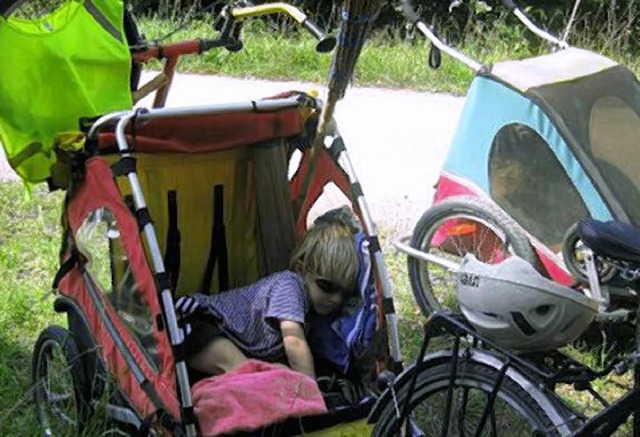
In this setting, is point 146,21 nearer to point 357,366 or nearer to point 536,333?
point 357,366

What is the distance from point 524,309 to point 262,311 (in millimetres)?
1163

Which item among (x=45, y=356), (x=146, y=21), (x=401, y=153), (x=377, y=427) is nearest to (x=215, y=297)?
(x=45, y=356)

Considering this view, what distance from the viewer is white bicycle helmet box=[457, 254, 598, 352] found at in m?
2.39

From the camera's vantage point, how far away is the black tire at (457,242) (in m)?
3.96

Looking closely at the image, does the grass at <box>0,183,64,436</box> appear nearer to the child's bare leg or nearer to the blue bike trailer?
the child's bare leg

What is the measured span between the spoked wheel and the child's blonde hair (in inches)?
29.9

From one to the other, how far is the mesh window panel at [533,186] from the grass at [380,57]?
4.01 meters

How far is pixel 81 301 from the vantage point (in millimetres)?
3270

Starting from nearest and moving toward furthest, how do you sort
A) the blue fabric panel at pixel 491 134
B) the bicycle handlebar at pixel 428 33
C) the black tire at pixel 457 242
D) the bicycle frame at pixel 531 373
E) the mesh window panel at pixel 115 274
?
the bicycle frame at pixel 531 373 < the mesh window panel at pixel 115 274 < the blue fabric panel at pixel 491 134 < the black tire at pixel 457 242 < the bicycle handlebar at pixel 428 33

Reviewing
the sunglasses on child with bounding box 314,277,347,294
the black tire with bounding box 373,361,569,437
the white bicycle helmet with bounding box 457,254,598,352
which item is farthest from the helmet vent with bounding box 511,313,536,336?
the sunglasses on child with bounding box 314,277,347,294

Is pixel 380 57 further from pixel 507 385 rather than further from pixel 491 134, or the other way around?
pixel 507 385

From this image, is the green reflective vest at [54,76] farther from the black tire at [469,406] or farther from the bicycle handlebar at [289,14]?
the black tire at [469,406]

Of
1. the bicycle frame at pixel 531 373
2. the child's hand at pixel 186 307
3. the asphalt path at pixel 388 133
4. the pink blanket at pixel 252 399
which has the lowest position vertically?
the asphalt path at pixel 388 133

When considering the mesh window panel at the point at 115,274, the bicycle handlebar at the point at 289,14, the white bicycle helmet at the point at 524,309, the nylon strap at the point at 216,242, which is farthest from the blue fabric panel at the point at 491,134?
the mesh window panel at the point at 115,274
